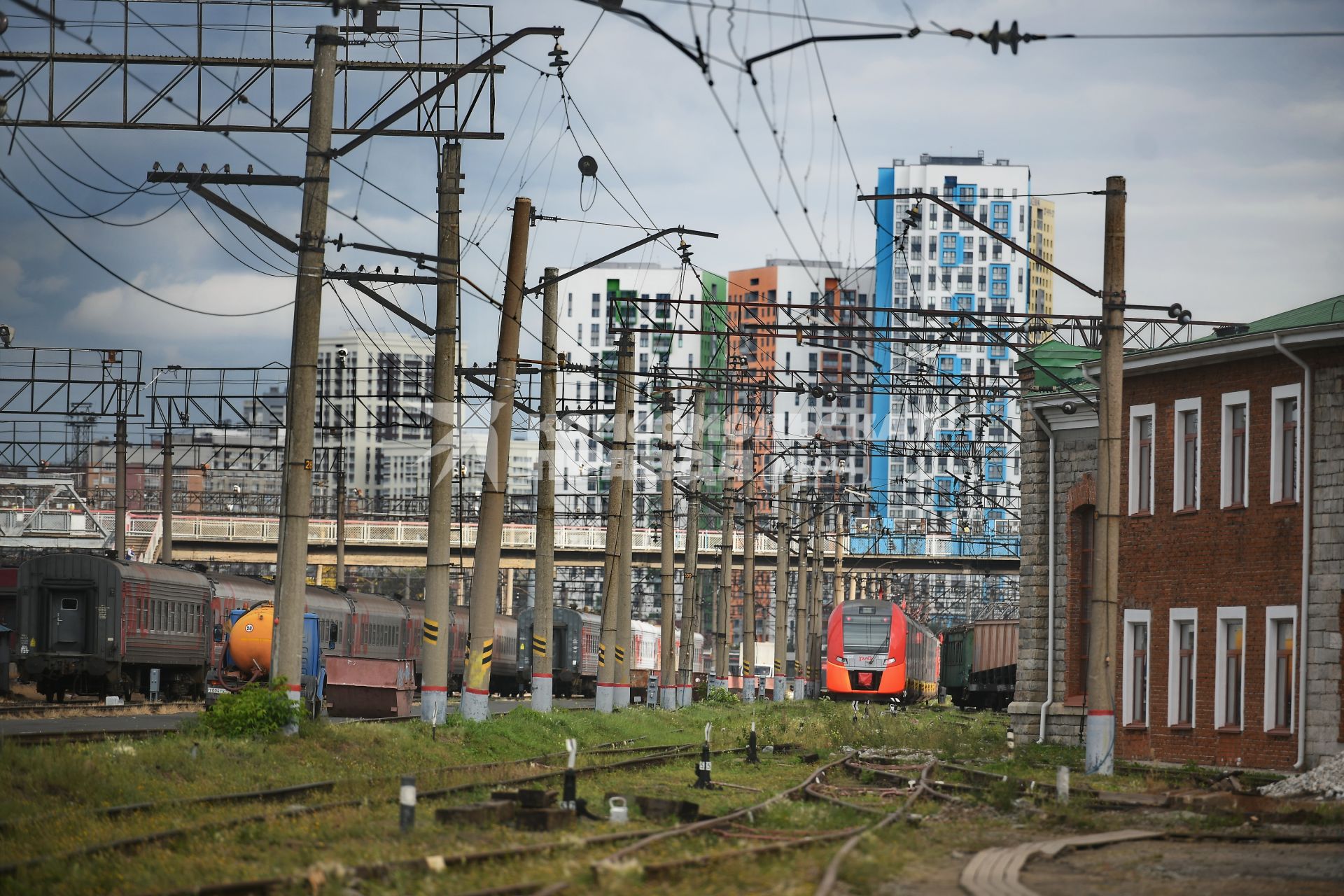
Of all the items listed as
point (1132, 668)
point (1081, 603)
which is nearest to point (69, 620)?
point (1081, 603)

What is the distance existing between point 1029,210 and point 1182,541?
163908 millimetres

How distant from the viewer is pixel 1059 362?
119 feet

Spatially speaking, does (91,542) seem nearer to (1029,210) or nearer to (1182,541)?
(1182,541)

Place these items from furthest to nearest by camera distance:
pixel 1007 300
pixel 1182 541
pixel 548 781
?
1. pixel 1007 300
2. pixel 1182 541
3. pixel 548 781

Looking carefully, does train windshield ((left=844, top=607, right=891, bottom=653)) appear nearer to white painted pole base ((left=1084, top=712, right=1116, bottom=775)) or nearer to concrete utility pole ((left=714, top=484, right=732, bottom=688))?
concrete utility pole ((left=714, top=484, right=732, bottom=688))

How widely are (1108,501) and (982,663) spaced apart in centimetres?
4188

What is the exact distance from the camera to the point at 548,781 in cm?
2195

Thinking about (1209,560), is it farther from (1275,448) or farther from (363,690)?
(363,690)

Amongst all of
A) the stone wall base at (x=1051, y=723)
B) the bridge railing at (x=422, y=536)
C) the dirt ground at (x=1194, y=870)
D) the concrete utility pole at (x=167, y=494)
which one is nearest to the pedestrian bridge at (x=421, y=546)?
the bridge railing at (x=422, y=536)

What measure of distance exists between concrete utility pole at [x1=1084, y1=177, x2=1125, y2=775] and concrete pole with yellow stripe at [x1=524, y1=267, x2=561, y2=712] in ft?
38.6

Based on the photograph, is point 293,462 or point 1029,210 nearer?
point 293,462

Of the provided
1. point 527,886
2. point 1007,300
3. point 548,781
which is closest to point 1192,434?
point 548,781

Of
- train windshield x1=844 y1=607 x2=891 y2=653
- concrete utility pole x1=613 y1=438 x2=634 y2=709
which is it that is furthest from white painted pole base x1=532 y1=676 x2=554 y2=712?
train windshield x1=844 y1=607 x2=891 y2=653

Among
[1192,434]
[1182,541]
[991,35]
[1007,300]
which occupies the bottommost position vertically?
[1182,541]
